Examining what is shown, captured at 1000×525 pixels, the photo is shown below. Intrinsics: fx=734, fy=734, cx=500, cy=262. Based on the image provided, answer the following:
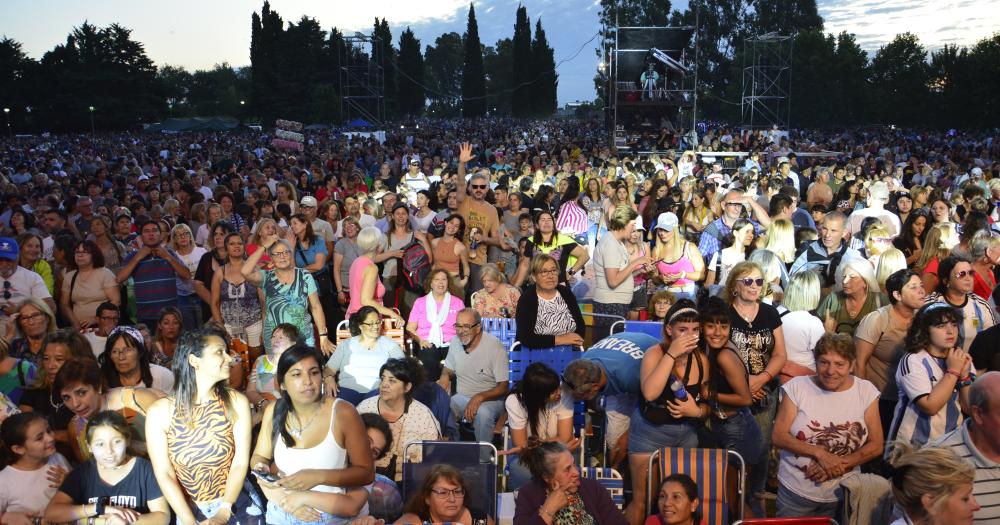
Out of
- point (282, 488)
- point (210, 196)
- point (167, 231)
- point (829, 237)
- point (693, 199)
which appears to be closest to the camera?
point (282, 488)

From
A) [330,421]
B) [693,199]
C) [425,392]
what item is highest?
[693,199]

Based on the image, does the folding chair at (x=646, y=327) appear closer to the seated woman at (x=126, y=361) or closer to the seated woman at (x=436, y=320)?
the seated woman at (x=436, y=320)

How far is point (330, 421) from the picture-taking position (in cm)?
314

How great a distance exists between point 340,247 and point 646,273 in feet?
10.4

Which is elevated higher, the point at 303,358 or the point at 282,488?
the point at 303,358

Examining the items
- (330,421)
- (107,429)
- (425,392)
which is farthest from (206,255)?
(330,421)

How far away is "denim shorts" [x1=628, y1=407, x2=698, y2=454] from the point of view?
3.85 metres

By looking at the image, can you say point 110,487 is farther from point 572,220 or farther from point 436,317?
point 572,220

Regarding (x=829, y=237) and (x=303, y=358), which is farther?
(x=829, y=237)

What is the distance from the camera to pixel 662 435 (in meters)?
3.86

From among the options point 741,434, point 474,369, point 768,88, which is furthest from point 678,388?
point 768,88

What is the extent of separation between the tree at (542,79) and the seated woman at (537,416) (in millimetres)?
74332

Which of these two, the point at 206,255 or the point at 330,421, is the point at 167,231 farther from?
the point at 330,421

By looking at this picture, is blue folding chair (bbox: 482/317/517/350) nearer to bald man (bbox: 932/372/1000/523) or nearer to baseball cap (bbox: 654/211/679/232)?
baseball cap (bbox: 654/211/679/232)
